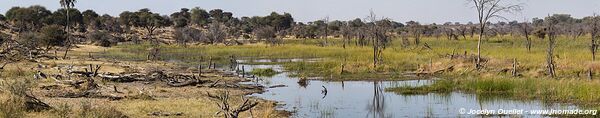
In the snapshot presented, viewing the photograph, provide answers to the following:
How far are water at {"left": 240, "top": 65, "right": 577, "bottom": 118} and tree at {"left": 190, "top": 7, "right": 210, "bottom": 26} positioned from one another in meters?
96.6

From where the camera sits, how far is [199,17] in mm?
126688

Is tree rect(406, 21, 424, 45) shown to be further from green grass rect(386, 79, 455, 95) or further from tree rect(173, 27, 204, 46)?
green grass rect(386, 79, 455, 95)

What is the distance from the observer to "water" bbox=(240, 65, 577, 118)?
21.0 metres

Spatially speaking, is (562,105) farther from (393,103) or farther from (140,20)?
(140,20)

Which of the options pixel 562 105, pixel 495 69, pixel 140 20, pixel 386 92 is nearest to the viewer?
pixel 562 105

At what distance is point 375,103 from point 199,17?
345ft

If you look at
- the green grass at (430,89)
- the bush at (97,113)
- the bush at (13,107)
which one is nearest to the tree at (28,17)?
the green grass at (430,89)

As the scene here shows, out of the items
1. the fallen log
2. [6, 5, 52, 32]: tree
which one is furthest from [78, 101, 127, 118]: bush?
[6, 5, 52, 32]: tree

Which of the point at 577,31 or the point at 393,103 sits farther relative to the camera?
the point at 577,31

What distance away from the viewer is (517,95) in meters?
24.6

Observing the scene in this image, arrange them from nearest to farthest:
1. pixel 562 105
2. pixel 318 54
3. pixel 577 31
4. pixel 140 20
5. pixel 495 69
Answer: pixel 562 105, pixel 495 69, pixel 318 54, pixel 577 31, pixel 140 20

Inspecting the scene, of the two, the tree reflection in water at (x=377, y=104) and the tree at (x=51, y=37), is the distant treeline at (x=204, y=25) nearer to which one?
the tree at (x=51, y=37)

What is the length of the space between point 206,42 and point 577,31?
4673cm

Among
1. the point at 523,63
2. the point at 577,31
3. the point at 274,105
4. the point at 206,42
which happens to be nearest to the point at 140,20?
the point at 206,42
